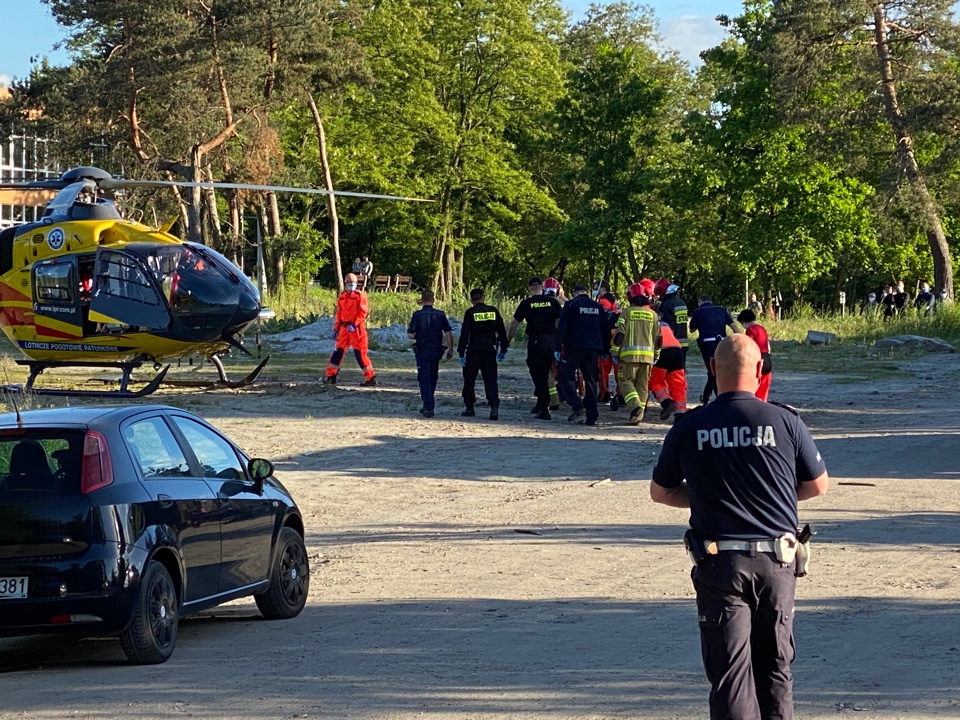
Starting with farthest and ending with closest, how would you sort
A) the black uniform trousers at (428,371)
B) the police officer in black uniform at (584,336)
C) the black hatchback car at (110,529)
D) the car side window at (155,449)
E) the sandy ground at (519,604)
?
the black uniform trousers at (428,371)
the police officer in black uniform at (584,336)
the car side window at (155,449)
the black hatchback car at (110,529)
the sandy ground at (519,604)

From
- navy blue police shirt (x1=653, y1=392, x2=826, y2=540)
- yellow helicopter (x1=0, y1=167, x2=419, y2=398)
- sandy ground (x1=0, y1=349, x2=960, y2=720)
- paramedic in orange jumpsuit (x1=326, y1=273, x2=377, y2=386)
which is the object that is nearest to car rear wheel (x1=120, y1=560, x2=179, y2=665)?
sandy ground (x1=0, y1=349, x2=960, y2=720)

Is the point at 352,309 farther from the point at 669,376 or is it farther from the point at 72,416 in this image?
the point at 72,416

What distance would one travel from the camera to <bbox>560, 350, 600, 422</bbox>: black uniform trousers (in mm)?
20641

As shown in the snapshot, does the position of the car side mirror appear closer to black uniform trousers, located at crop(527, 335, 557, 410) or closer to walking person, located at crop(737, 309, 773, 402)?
walking person, located at crop(737, 309, 773, 402)

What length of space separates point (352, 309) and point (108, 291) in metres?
4.28

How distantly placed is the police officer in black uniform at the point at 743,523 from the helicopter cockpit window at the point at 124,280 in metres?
15.9

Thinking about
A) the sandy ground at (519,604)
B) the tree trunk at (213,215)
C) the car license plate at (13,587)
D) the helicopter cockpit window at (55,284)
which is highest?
the tree trunk at (213,215)

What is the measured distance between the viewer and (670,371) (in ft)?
67.5

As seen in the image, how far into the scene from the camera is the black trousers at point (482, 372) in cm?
2073

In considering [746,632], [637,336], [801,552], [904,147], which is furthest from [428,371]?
[904,147]

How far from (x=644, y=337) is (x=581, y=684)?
44.0 feet

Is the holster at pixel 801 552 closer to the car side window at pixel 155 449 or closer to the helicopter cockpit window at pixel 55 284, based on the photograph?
the car side window at pixel 155 449

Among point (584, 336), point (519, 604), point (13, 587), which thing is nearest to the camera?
point (13, 587)

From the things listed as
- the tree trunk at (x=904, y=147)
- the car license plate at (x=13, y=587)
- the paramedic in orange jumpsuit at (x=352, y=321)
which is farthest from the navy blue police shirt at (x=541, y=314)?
the tree trunk at (x=904, y=147)
